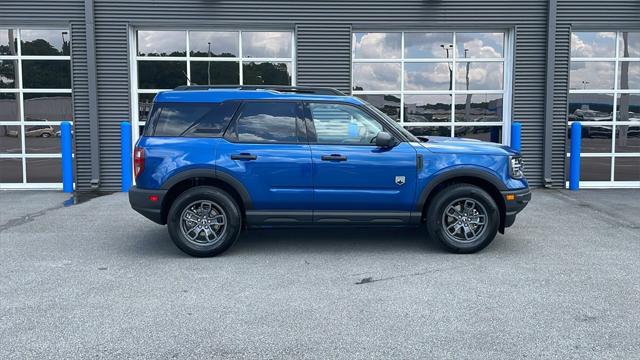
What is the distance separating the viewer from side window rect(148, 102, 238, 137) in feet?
20.5

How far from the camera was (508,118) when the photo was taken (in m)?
11.9

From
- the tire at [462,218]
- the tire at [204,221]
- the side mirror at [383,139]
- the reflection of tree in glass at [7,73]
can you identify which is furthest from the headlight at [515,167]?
the reflection of tree in glass at [7,73]

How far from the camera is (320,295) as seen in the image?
16.3 ft

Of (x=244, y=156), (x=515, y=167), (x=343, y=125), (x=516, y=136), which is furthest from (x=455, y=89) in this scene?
(x=244, y=156)

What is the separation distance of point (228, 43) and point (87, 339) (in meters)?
8.69

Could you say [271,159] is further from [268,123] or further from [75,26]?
[75,26]

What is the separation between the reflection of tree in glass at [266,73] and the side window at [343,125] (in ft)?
18.2

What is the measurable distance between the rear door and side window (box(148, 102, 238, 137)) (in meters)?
0.15

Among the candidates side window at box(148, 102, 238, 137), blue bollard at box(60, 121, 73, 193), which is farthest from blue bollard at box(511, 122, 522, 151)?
blue bollard at box(60, 121, 73, 193)

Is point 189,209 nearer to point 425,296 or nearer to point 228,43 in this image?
point 425,296

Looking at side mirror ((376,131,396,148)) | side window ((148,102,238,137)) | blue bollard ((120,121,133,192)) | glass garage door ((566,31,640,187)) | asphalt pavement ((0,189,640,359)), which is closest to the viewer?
asphalt pavement ((0,189,640,359))

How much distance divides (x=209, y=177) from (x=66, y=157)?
236 inches

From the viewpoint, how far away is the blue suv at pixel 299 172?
20.4ft

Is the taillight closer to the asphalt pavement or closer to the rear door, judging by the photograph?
the rear door
